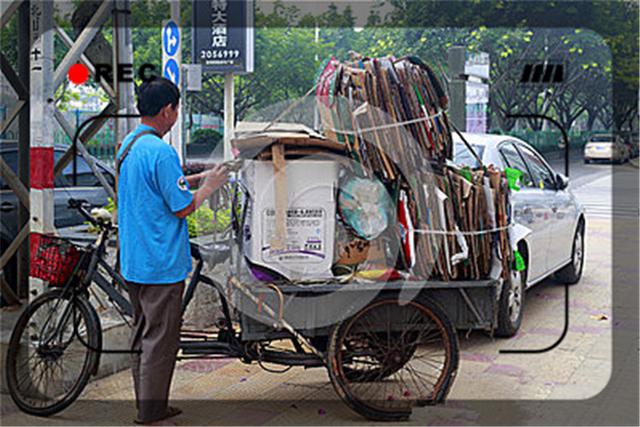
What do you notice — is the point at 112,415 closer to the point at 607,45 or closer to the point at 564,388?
the point at 564,388

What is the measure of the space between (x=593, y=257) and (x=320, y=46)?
501 inches

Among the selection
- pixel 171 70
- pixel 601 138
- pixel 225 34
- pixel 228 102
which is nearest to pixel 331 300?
pixel 171 70

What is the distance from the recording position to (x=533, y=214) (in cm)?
733

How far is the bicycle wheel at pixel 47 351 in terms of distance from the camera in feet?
15.7

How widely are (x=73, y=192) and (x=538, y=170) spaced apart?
183 inches

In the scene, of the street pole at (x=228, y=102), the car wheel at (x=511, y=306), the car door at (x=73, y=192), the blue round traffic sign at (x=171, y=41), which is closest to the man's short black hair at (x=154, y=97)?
the blue round traffic sign at (x=171, y=41)

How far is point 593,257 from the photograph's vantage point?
1101 centimetres

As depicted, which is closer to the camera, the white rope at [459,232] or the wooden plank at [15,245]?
the white rope at [459,232]

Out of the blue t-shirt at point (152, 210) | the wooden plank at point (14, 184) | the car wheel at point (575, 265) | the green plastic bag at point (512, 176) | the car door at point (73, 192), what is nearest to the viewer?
the blue t-shirt at point (152, 210)

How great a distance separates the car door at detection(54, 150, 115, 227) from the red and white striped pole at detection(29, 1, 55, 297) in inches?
121

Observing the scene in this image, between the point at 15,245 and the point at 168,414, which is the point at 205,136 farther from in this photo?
the point at 168,414

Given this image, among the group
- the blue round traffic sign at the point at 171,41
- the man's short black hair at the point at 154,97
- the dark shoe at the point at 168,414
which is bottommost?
the dark shoe at the point at 168,414

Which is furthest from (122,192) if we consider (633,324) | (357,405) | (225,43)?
(225,43)

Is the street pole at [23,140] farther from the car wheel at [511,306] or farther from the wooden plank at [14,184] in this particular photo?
the car wheel at [511,306]
